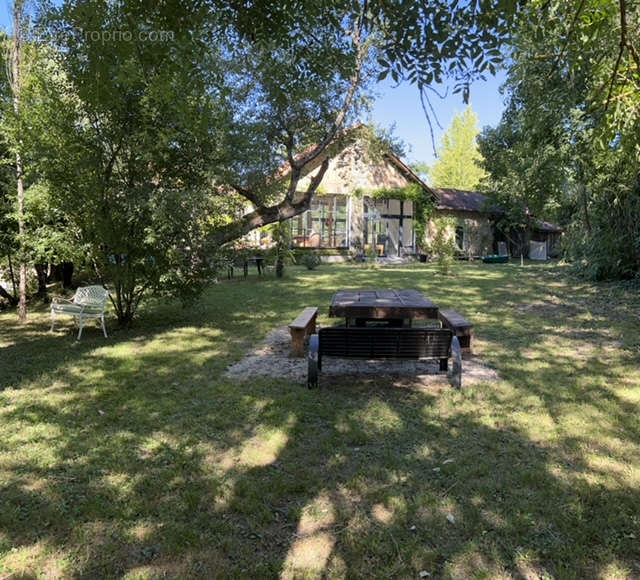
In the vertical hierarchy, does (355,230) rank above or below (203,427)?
above

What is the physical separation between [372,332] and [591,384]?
251cm

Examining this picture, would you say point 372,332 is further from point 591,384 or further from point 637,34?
point 637,34

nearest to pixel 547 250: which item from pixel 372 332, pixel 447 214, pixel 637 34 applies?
pixel 447 214

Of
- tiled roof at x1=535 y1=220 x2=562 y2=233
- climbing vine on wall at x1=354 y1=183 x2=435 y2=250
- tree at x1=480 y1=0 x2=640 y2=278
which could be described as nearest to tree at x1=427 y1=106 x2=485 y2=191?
→ tiled roof at x1=535 y1=220 x2=562 y2=233

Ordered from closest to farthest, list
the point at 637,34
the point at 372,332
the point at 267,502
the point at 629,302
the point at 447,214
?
the point at 267,502
the point at 372,332
the point at 637,34
the point at 629,302
the point at 447,214

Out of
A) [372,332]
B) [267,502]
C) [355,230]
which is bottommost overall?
[267,502]

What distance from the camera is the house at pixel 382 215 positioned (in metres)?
27.9

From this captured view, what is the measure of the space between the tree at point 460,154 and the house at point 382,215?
16286 mm

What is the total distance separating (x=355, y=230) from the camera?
28.7m

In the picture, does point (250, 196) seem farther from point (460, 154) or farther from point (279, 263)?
point (460, 154)

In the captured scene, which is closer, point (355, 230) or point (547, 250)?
point (355, 230)

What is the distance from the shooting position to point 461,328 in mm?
6148

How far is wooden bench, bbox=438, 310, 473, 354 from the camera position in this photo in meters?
6.15

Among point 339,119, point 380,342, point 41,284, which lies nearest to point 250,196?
point 339,119
